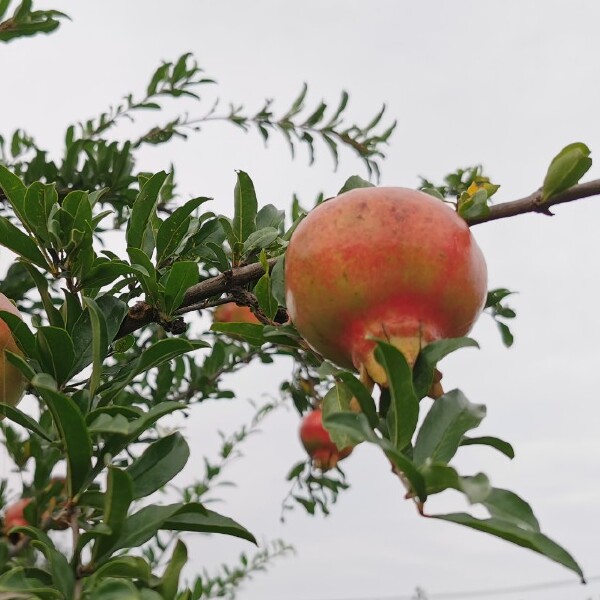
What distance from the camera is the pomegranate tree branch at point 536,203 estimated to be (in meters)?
0.60

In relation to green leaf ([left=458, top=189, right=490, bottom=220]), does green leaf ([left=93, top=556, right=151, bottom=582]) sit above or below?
below

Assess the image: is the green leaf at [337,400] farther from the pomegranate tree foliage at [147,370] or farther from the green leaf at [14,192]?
the green leaf at [14,192]

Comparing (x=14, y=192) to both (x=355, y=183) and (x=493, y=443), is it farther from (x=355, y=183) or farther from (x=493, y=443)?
(x=493, y=443)

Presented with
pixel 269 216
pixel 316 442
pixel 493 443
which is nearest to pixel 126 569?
pixel 493 443

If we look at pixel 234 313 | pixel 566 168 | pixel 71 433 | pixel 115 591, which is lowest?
pixel 115 591

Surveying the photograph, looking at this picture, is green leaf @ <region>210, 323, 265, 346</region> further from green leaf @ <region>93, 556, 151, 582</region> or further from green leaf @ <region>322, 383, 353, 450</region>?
green leaf @ <region>93, 556, 151, 582</region>

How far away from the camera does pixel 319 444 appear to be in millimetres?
2189

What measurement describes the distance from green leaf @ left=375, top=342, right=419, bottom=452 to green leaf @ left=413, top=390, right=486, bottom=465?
2cm

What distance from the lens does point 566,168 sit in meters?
0.60

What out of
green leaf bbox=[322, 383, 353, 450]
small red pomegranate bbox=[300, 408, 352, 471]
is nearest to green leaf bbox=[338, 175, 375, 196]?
green leaf bbox=[322, 383, 353, 450]

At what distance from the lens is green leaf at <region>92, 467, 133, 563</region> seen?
20.1 inches

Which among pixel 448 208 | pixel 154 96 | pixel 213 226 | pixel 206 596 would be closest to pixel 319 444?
pixel 206 596

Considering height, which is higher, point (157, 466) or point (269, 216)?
point (269, 216)

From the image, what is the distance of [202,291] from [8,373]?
8.7 inches
